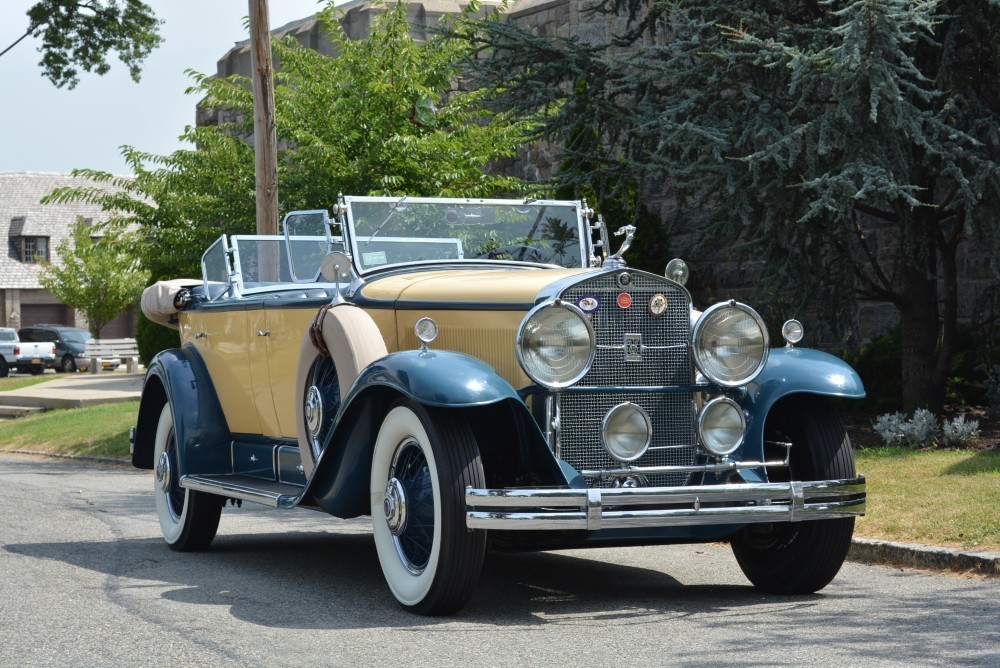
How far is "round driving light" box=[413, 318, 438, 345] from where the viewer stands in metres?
6.26

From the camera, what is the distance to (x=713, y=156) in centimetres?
1148

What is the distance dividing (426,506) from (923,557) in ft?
10.1

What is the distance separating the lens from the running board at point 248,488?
23.3ft

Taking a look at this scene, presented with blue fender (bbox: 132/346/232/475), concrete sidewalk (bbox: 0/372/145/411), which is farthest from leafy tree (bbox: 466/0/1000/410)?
concrete sidewalk (bbox: 0/372/145/411)

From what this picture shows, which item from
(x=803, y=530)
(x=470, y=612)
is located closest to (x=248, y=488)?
(x=470, y=612)

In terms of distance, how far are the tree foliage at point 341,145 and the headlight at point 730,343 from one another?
27.5ft

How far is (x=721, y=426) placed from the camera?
6.44 metres

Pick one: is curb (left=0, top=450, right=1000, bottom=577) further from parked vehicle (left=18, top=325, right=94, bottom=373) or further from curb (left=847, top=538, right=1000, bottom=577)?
parked vehicle (left=18, top=325, right=94, bottom=373)

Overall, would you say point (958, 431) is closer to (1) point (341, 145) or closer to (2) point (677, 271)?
(2) point (677, 271)

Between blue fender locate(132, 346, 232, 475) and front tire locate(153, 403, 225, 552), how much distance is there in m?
0.14

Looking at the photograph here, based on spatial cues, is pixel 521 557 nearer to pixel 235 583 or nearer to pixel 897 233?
pixel 235 583

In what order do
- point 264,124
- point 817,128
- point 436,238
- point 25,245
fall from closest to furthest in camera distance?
point 436,238 → point 817,128 → point 264,124 → point 25,245

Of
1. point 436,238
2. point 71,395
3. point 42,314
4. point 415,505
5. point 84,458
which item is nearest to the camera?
point 415,505

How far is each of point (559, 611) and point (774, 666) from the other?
149 cm
